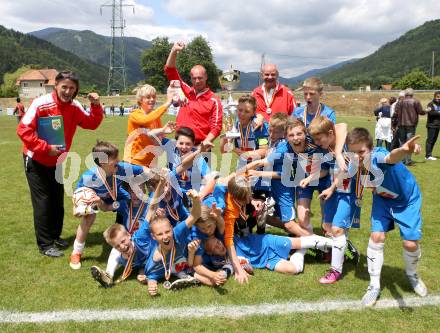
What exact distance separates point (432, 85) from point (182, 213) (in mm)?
92359

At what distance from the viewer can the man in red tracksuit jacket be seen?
4543mm

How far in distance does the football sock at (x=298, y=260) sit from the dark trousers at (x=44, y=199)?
120 inches

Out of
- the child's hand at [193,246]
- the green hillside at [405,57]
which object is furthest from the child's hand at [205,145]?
the green hillside at [405,57]

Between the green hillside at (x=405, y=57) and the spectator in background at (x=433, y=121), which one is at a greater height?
the green hillside at (x=405, y=57)

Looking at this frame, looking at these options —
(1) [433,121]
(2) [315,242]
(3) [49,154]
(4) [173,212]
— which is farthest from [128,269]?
(1) [433,121]

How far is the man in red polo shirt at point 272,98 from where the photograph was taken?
5559 mm

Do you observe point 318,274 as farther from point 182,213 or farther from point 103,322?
point 103,322

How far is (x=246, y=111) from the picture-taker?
5.12 meters

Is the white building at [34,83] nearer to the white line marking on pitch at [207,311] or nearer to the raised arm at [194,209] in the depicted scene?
the raised arm at [194,209]

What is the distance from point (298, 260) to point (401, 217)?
1.25 m

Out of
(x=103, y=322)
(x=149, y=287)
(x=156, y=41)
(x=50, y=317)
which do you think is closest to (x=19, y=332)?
(x=50, y=317)

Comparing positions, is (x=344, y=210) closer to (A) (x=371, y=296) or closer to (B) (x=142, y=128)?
(A) (x=371, y=296)

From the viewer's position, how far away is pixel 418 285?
12.3 feet

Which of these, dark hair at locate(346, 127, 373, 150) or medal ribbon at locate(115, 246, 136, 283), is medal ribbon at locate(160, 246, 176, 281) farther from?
dark hair at locate(346, 127, 373, 150)
